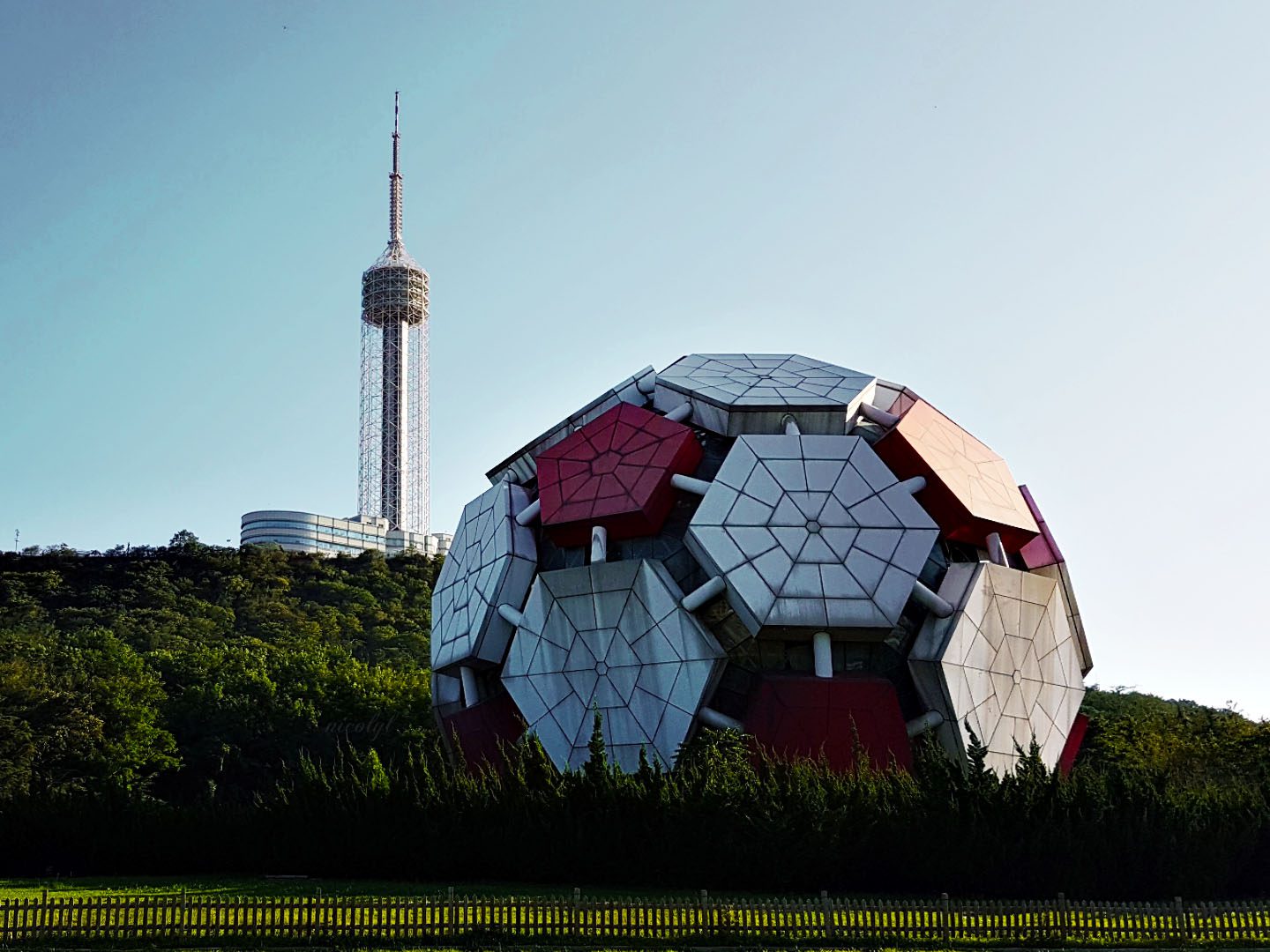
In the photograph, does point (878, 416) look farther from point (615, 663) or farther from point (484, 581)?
point (484, 581)

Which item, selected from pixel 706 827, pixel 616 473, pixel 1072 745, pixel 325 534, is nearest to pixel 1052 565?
pixel 1072 745

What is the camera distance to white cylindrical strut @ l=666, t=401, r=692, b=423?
28.4m

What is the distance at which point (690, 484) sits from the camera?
2669 cm

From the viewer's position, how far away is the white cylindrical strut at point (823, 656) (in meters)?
25.0

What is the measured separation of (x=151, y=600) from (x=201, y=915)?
73.7 metres

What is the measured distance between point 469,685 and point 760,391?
872cm

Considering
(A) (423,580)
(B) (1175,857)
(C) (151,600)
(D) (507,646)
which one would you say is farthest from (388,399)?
(B) (1175,857)

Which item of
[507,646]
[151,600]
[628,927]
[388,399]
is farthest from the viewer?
[388,399]

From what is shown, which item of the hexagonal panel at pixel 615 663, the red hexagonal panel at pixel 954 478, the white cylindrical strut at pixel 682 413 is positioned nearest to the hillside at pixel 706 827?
the hexagonal panel at pixel 615 663

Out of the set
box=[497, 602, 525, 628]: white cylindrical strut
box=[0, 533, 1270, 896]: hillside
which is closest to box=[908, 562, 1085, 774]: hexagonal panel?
box=[0, 533, 1270, 896]: hillside

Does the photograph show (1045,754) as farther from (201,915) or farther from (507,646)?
(201,915)

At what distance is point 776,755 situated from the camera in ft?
78.4

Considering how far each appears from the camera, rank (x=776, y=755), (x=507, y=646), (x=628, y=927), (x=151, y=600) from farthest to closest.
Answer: (x=151, y=600) → (x=507, y=646) → (x=776, y=755) → (x=628, y=927)

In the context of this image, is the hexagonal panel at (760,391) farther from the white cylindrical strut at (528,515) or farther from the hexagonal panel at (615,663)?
the hexagonal panel at (615,663)
